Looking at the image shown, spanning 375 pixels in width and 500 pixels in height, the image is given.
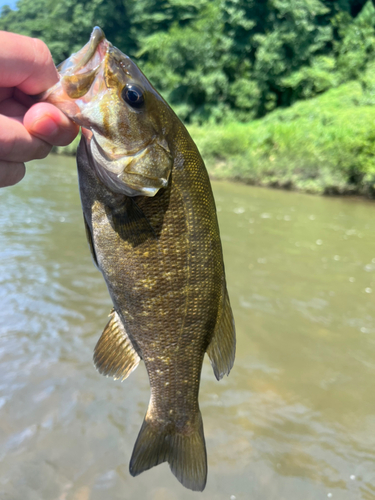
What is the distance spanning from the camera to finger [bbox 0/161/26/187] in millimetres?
1528

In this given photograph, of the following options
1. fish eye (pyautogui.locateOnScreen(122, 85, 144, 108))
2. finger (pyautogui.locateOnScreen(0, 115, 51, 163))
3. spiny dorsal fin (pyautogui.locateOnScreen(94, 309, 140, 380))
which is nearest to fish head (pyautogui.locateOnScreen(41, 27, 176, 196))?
fish eye (pyautogui.locateOnScreen(122, 85, 144, 108))

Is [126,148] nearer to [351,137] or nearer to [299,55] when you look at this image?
[351,137]

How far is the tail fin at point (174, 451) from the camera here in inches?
62.3

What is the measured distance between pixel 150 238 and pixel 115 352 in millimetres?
552

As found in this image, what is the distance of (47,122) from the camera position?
4.34ft

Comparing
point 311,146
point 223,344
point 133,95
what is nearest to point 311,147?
point 311,146

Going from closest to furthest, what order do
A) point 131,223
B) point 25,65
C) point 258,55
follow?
point 25,65, point 131,223, point 258,55

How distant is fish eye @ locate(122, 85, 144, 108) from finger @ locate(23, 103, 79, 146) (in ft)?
0.73

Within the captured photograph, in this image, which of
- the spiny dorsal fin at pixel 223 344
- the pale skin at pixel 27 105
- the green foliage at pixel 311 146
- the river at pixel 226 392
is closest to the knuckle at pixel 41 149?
the pale skin at pixel 27 105

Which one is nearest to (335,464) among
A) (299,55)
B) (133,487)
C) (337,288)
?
(133,487)

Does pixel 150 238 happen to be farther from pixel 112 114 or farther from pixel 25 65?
pixel 25 65

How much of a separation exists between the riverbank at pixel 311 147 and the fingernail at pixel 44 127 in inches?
619

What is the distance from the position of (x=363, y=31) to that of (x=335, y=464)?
91.2 ft

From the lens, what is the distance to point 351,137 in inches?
626
